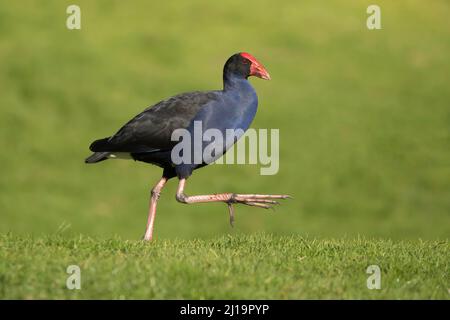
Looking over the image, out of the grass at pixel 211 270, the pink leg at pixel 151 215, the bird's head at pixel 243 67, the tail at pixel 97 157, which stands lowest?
the grass at pixel 211 270

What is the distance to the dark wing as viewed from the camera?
868cm

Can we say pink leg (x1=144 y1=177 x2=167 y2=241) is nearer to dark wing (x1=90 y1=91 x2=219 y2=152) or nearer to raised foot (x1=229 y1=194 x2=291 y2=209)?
dark wing (x1=90 y1=91 x2=219 y2=152)

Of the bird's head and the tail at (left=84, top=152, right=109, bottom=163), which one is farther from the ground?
the bird's head

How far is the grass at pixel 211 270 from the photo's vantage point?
20.3ft

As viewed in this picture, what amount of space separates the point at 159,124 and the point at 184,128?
30cm

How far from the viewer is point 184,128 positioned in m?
8.62

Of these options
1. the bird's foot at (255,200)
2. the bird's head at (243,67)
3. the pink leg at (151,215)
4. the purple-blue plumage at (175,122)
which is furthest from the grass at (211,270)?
the bird's head at (243,67)

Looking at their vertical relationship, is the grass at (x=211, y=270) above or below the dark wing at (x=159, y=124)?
below

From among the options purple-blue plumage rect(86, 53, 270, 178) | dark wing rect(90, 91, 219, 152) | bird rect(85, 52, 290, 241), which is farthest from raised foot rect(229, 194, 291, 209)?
dark wing rect(90, 91, 219, 152)

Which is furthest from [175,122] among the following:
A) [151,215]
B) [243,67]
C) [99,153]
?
[243,67]

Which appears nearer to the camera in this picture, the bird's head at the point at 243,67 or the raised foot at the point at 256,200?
the raised foot at the point at 256,200

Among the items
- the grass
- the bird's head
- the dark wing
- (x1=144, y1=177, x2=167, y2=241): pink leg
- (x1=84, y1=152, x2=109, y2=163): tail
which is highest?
the bird's head

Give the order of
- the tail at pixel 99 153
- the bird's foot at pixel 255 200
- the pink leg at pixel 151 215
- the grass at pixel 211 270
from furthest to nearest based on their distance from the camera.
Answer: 1. the tail at pixel 99 153
2. the pink leg at pixel 151 215
3. the bird's foot at pixel 255 200
4. the grass at pixel 211 270

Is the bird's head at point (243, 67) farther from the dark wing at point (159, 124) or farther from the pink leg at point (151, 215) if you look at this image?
the pink leg at point (151, 215)
